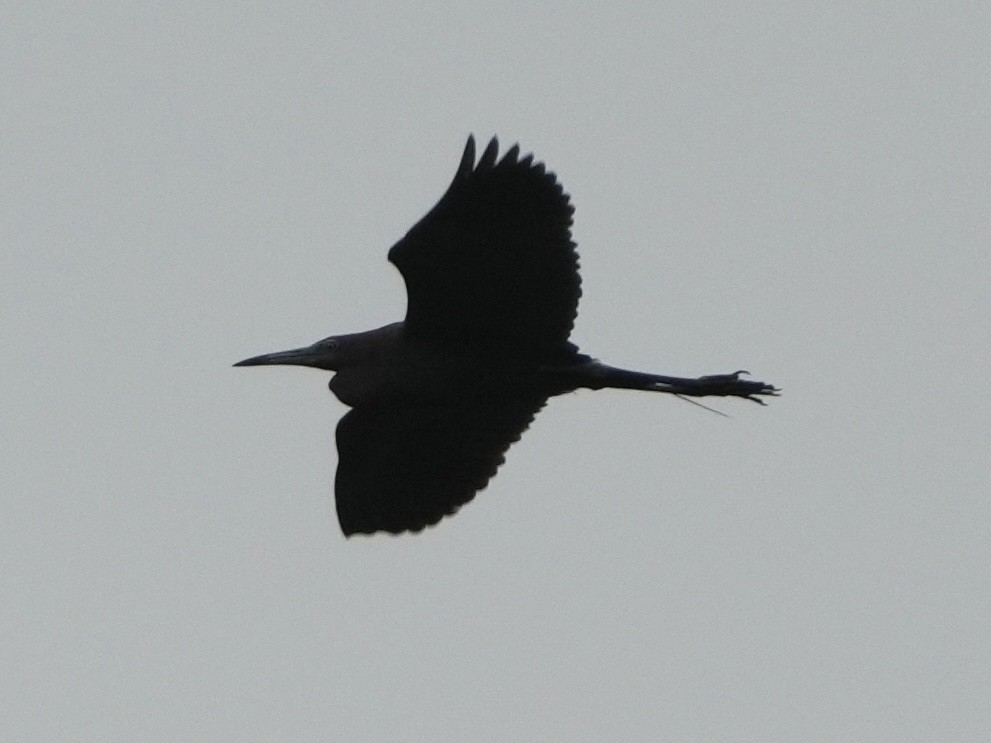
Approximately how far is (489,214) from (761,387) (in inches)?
60.1

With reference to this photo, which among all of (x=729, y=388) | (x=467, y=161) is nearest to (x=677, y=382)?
(x=729, y=388)

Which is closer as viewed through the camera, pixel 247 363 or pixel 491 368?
pixel 491 368

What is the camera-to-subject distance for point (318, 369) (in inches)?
389

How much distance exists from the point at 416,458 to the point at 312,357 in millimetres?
735

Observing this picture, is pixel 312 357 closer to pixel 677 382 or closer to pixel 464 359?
pixel 464 359

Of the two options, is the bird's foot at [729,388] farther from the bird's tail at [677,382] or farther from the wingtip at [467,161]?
the wingtip at [467,161]

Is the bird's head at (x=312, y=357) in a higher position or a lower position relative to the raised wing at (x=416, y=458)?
higher

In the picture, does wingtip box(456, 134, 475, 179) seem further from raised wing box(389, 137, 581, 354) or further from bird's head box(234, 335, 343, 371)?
bird's head box(234, 335, 343, 371)

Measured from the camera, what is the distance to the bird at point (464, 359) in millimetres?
8664

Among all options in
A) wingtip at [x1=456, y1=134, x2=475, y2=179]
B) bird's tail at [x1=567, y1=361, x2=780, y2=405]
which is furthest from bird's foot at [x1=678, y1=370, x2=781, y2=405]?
wingtip at [x1=456, y1=134, x2=475, y2=179]

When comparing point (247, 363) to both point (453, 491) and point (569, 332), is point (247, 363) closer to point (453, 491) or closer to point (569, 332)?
point (453, 491)

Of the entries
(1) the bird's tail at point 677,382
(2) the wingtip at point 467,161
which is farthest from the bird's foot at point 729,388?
(2) the wingtip at point 467,161

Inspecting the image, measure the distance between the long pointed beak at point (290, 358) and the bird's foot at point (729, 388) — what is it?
6.38 ft

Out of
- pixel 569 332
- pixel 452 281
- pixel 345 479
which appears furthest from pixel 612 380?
pixel 345 479
